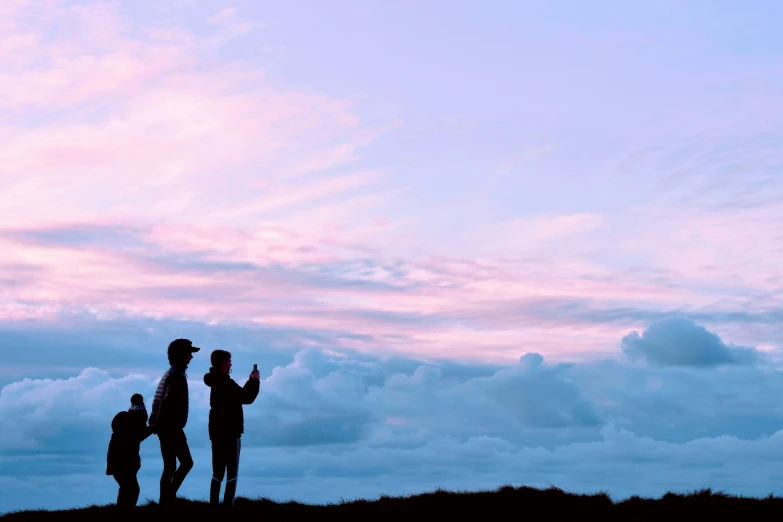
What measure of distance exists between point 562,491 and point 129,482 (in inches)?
404

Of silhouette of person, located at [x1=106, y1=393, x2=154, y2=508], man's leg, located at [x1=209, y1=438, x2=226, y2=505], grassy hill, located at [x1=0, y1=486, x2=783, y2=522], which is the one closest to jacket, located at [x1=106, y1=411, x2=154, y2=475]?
silhouette of person, located at [x1=106, y1=393, x2=154, y2=508]

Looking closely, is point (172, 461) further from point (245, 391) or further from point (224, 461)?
point (245, 391)

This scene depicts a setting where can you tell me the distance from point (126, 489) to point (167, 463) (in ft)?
13.2

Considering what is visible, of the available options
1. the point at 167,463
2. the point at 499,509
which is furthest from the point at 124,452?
the point at 499,509

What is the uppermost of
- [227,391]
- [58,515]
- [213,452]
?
[227,391]

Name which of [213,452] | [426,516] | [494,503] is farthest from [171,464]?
[494,503]

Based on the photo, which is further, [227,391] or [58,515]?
[58,515]

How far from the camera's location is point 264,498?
20.7 metres

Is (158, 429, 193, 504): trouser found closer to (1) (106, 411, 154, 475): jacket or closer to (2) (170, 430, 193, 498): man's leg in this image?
(2) (170, 430, 193, 498): man's leg

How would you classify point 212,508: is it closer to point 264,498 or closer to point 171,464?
point 171,464

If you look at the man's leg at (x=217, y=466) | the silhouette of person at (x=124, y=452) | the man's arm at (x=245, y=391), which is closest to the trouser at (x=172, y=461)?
the man's leg at (x=217, y=466)

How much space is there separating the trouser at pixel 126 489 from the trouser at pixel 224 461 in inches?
168

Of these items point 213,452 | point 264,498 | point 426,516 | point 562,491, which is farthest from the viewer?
point 264,498

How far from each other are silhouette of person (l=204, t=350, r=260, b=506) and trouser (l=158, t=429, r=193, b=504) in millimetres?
710
